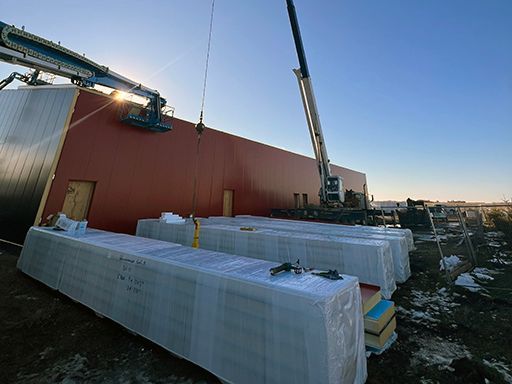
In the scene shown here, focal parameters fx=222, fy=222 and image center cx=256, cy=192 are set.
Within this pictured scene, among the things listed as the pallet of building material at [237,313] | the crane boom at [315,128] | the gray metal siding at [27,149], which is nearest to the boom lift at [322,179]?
the crane boom at [315,128]

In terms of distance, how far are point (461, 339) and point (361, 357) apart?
228 cm

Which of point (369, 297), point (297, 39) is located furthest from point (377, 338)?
point (297, 39)

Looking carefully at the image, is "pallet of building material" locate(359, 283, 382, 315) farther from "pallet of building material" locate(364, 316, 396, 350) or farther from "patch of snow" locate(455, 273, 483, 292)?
"patch of snow" locate(455, 273, 483, 292)

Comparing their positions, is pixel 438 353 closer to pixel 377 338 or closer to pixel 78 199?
pixel 377 338

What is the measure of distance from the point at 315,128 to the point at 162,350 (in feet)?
40.3

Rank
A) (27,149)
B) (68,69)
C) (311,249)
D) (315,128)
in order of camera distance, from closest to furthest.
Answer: (311,249), (68,69), (27,149), (315,128)

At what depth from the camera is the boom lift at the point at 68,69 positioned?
628cm

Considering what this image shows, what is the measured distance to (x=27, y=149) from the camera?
8.78 metres

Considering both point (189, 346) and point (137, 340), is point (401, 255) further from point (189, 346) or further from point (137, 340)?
point (137, 340)

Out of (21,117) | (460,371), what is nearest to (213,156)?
(21,117)

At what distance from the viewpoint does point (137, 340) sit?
328cm

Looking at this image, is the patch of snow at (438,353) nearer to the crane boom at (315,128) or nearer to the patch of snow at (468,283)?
the patch of snow at (468,283)

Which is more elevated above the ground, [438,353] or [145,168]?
[145,168]

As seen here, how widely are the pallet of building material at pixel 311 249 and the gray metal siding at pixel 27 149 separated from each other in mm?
4881
